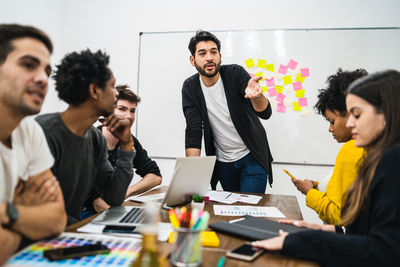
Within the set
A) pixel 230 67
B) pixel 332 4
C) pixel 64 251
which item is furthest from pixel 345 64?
pixel 64 251

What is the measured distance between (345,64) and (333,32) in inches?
12.2

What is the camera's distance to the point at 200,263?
77 centimetres

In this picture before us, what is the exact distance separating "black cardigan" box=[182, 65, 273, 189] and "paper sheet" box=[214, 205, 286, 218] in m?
0.76

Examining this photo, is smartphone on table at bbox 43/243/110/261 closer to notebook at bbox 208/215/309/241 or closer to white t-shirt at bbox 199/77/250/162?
notebook at bbox 208/215/309/241

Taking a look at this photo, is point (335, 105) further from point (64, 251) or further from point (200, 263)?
point (64, 251)

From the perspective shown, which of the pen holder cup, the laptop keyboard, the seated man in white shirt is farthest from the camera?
the laptop keyboard

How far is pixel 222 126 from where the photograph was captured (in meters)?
2.32

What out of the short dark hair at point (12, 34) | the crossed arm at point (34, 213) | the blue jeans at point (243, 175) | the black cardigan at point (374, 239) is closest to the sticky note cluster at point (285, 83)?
the blue jeans at point (243, 175)

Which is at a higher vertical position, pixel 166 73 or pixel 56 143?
pixel 166 73

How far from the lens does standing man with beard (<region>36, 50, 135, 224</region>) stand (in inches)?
49.8

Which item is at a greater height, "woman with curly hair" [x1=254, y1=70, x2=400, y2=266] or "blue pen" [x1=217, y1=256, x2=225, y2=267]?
"woman with curly hair" [x1=254, y1=70, x2=400, y2=266]

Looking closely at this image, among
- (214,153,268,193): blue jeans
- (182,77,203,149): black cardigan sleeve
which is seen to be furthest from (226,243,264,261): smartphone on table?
(182,77,203,149): black cardigan sleeve

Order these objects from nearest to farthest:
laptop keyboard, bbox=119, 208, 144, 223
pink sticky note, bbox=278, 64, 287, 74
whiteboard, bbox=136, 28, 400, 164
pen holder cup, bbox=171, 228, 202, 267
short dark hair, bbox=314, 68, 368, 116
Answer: pen holder cup, bbox=171, 228, 202, 267 < laptop keyboard, bbox=119, 208, 144, 223 < short dark hair, bbox=314, 68, 368, 116 < whiteboard, bbox=136, 28, 400, 164 < pink sticky note, bbox=278, 64, 287, 74

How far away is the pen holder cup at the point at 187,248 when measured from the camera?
0.74 meters
